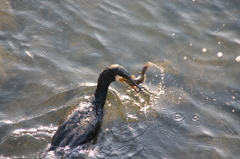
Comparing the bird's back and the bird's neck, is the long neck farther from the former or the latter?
the bird's back

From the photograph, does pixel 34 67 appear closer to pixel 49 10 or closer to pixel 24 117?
pixel 24 117

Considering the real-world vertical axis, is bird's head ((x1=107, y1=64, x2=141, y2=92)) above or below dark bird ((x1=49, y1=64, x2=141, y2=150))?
above

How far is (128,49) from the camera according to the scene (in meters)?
8.89

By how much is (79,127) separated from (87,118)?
0.39 metres

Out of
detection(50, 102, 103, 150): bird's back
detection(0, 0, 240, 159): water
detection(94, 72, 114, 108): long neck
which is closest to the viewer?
detection(50, 102, 103, 150): bird's back

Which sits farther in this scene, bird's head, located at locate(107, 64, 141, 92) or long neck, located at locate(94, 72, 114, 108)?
long neck, located at locate(94, 72, 114, 108)

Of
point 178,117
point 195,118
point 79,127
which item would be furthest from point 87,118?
point 195,118

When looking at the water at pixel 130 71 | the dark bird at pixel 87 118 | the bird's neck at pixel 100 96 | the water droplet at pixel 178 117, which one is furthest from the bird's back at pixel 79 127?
the water droplet at pixel 178 117

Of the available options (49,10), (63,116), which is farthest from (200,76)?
(49,10)

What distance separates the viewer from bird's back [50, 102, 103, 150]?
6.02 meters

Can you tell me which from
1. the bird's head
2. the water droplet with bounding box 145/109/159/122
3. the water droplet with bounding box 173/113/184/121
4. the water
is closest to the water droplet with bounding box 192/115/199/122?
the water

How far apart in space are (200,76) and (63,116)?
148 inches

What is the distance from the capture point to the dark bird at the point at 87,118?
605cm

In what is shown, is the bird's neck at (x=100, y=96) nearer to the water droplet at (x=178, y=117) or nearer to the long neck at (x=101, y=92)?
the long neck at (x=101, y=92)
